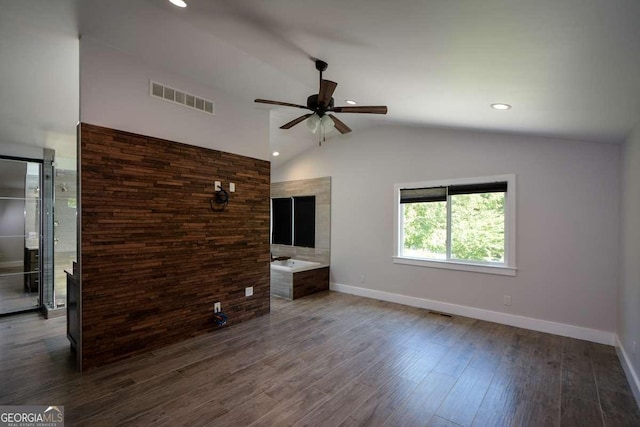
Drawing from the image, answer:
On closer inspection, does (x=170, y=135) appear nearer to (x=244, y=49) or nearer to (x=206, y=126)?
(x=206, y=126)

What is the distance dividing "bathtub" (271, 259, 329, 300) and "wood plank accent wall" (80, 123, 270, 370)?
1.00 metres

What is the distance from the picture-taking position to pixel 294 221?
6.81 meters

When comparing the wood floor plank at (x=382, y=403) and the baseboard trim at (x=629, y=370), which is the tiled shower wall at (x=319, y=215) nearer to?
the wood floor plank at (x=382, y=403)

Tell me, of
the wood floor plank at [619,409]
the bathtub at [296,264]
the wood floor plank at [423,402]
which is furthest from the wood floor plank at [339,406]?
the bathtub at [296,264]

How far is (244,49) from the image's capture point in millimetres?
2828

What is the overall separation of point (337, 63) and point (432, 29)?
1099mm

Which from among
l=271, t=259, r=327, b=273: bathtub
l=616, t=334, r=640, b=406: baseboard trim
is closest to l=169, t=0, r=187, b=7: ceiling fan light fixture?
l=271, t=259, r=327, b=273: bathtub

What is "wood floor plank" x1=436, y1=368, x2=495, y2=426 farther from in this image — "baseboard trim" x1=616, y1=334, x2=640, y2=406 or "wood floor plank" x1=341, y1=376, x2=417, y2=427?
"baseboard trim" x1=616, y1=334, x2=640, y2=406

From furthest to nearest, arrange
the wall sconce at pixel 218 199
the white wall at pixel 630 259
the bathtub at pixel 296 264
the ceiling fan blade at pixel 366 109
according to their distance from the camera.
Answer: the bathtub at pixel 296 264 < the wall sconce at pixel 218 199 < the ceiling fan blade at pixel 366 109 < the white wall at pixel 630 259

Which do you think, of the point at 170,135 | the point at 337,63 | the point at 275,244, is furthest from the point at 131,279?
the point at 275,244

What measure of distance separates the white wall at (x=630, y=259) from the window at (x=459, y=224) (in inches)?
42.7

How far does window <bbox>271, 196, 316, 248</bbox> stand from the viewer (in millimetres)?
6492

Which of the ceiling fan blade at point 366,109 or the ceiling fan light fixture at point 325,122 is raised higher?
the ceiling fan blade at point 366,109

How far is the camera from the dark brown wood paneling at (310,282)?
5375mm
